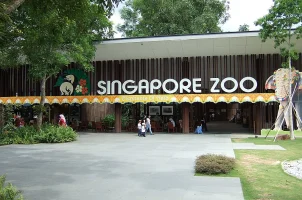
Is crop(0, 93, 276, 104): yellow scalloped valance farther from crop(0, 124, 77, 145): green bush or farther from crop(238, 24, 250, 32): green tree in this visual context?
crop(238, 24, 250, 32): green tree

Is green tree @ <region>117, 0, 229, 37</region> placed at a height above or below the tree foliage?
above

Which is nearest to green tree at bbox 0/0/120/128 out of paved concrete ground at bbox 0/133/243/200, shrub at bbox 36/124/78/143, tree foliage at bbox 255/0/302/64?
shrub at bbox 36/124/78/143

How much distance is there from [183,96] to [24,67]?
45.5 feet

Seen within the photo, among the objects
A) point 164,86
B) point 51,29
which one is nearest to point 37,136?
point 51,29

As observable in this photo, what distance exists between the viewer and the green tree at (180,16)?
32.0 metres

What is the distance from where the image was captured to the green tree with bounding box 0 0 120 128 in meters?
8.09

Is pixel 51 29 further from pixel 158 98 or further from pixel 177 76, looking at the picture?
pixel 177 76

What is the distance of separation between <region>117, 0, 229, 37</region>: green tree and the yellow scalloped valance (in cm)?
1301

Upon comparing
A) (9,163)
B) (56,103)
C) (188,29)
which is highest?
(188,29)

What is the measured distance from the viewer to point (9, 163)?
10375 mm

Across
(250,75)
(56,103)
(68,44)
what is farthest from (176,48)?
(56,103)

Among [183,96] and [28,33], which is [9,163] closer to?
[28,33]

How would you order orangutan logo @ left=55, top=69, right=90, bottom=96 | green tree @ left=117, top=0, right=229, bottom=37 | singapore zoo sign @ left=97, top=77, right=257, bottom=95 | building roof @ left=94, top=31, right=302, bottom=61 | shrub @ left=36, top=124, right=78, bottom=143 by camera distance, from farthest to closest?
1. green tree @ left=117, top=0, right=229, bottom=37
2. orangutan logo @ left=55, top=69, right=90, bottom=96
3. singapore zoo sign @ left=97, top=77, right=257, bottom=95
4. building roof @ left=94, top=31, right=302, bottom=61
5. shrub @ left=36, top=124, right=78, bottom=143

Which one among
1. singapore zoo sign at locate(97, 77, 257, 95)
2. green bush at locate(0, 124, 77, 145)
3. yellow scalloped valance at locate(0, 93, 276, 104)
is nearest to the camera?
green bush at locate(0, 124, 77, 145)
